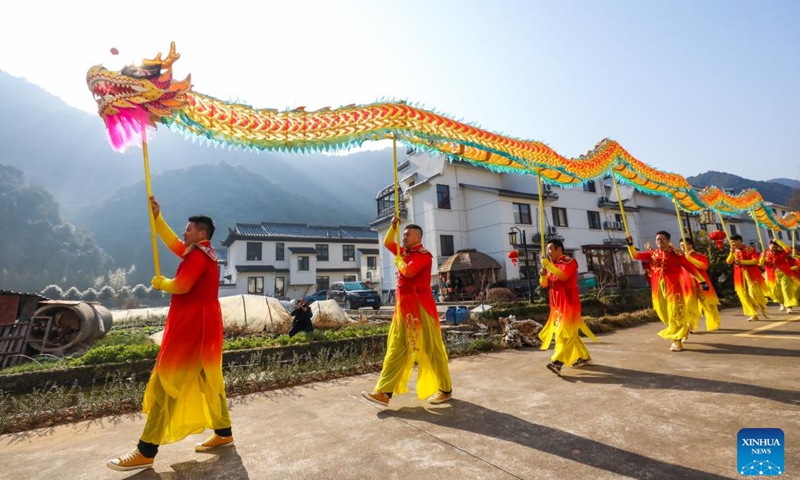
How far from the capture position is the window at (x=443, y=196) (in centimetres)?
2267

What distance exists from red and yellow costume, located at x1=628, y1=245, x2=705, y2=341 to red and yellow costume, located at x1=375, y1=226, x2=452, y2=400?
391 cm

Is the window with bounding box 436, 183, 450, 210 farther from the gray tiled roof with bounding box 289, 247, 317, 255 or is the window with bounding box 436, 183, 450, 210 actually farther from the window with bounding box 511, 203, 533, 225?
the gray tiled roof with bounding box 289, 247, 317, 255

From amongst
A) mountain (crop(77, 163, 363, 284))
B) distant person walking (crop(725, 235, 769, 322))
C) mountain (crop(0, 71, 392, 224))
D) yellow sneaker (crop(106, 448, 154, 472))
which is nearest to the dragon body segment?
yellow sneaker (crop(106, 448, 154, 472))

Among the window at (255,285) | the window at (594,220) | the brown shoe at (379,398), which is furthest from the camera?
the window at (255,285)

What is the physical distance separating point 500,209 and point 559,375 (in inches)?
705

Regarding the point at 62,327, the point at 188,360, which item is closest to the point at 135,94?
the point at 188,360

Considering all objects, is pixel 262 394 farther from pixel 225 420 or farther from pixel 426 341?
pixel 426 341

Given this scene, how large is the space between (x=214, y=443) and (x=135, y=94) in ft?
9.79

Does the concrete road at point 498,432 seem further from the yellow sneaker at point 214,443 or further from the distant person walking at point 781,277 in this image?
the distant person walking at point 781,277

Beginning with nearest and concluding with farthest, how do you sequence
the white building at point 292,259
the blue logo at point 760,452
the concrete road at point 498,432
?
the blue logo at point 760,452, the concrete road at point 498,432, the white building at point 292,259

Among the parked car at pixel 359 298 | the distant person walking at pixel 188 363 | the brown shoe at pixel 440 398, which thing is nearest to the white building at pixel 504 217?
the parked car at pixel 359 298

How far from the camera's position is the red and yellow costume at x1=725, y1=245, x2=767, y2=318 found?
8875mm

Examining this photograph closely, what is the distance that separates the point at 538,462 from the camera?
239 cm

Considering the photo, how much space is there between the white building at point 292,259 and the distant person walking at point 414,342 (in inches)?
1147
